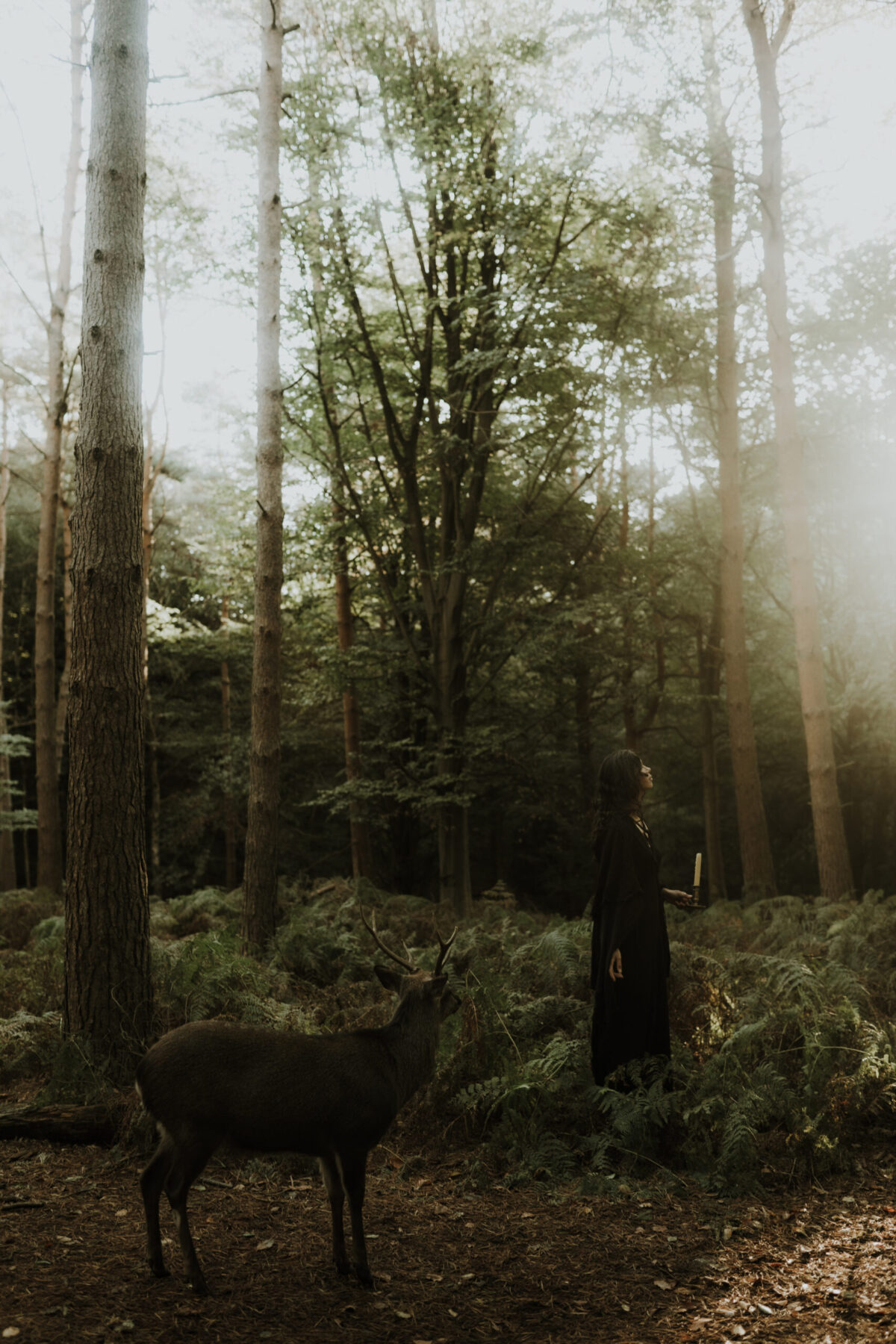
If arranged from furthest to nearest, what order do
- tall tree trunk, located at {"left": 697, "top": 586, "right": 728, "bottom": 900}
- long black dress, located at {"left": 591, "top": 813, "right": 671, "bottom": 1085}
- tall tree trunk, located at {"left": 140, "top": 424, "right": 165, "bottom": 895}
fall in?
tall tree trunk, located at {"left": 697, "top": 586, "right": 728, "bottom": 900}, tall tree trunk, located at {"left": 140, "top": 424, "right": 165, "bottom": 895}, long black dress, located at {"left": 591, "top": 813, "right": 671, "bottom": 1085}

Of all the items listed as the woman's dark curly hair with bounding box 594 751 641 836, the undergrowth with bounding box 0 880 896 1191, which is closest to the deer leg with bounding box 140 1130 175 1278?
the undergrowth with bounding box 0 880 896 1191

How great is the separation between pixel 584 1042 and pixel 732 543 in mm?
11432

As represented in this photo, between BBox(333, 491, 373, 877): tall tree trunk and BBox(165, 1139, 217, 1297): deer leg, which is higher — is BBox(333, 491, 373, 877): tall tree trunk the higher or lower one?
the higher one

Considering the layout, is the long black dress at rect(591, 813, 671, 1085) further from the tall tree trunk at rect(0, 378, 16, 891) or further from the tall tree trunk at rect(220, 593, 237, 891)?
the tall tree trunk at rect(220, 593, 237, 891)

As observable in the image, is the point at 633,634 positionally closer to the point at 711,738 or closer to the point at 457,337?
the point at 711,738

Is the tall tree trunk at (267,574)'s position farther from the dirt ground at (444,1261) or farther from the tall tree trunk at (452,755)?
the dirt ground at (444,1261)

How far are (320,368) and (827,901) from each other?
10139 mm

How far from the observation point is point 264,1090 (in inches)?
146

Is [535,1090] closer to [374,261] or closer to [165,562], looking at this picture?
[374,261]

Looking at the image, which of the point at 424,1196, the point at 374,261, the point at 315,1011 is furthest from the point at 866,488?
the point at 424,1196

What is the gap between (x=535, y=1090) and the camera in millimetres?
5715

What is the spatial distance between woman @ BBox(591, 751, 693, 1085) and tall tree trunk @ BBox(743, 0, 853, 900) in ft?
25.9

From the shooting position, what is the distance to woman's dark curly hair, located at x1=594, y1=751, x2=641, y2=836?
579cm

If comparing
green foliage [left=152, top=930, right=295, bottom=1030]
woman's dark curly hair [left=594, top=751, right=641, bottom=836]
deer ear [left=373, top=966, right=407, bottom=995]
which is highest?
woman's dark curly hair [left=594, top=751, right=641, bottom=836]
